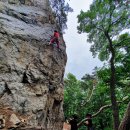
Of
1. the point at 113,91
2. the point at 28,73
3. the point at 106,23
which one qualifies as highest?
the point at 106,23

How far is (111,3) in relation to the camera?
20906 millimetres

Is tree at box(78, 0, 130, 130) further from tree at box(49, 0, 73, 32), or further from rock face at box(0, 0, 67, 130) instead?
rock face at box(0, 0, 67, 130)

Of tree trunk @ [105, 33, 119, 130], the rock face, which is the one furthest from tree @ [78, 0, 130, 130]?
the rock face

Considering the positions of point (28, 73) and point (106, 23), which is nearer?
point (28, 73)

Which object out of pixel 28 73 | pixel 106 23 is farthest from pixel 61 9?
pixel 28 73

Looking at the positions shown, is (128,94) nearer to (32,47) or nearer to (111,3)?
(111,3)

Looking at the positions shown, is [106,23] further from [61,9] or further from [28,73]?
[28,73]

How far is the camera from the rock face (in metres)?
9.63

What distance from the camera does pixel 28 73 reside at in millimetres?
11227

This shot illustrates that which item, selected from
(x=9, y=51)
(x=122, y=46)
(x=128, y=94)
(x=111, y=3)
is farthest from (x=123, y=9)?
(x=9, y=51)

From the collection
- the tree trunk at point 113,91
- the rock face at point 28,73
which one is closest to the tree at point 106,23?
the tree trunk at point 113,91

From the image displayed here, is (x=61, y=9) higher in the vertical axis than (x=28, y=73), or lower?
higher

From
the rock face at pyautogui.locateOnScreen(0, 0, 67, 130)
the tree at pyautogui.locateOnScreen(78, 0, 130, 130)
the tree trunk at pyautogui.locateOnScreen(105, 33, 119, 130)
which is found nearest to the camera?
the rock face at pyautogui.locateOnScreen(0, 0, 67, 130)

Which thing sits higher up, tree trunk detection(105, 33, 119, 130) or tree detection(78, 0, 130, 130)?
tree detection(78, 0, 130, 130)
